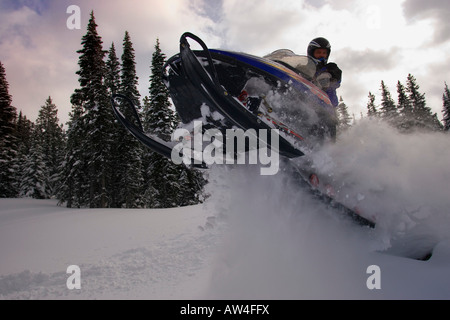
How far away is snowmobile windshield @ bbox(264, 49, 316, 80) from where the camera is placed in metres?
3.89

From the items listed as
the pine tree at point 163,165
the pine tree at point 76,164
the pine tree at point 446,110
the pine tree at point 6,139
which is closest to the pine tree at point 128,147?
the pine tree at point 163,165

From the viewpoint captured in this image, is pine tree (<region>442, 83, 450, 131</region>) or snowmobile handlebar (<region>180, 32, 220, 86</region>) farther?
pine tree (<region>442, 83, 450, 131</region>)

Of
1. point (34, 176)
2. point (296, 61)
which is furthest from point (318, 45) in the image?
point (34, 176)

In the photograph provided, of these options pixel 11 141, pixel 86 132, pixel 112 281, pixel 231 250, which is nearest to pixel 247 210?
pixel 231 250

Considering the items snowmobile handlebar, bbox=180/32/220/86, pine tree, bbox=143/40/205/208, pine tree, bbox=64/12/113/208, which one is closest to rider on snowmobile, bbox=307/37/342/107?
snowmobile handlebar, bbox=180/32/220/86

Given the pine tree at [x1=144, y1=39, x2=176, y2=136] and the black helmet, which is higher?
the pine tree at [x1=144, y1=39, x2=176, y2=136]

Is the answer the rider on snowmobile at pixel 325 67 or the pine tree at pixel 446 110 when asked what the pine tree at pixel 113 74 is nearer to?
the rider on snowmobile at pixel 325 67

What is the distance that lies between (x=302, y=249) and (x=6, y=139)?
29.8 metres

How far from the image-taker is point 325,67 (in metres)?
4.30

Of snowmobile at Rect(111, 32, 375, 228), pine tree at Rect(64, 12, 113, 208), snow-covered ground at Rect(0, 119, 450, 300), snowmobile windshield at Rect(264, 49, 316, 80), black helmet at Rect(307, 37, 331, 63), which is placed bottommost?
snow-covered ground at Rect(0, 119, 450, 300)

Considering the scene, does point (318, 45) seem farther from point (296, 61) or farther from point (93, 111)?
point (93, 111)

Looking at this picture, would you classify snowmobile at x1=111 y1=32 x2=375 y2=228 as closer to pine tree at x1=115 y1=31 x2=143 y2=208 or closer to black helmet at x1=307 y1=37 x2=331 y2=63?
black helmet at x1=307 y1=37 x2=331 y2=63

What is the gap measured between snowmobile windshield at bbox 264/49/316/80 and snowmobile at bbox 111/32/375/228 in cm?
2

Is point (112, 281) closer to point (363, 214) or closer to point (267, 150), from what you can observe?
point (267, 150)
